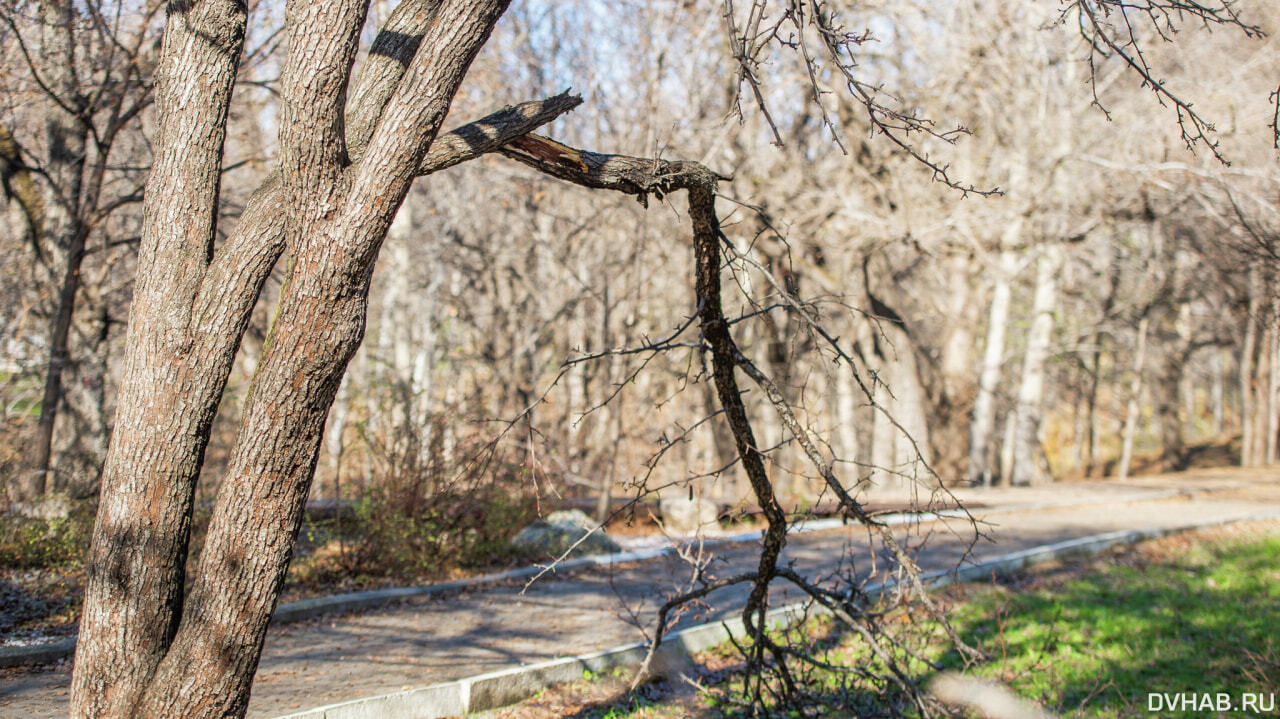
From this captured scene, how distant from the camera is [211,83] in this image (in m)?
3.79

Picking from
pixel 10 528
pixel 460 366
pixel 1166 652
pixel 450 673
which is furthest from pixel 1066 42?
pixel 10 528

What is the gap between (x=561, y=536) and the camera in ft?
34.7

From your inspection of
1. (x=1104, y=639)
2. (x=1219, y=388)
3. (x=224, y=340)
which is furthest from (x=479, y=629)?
(x=1219, y=388)

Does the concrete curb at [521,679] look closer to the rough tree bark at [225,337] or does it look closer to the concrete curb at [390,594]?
the concrete curb at [390,594]

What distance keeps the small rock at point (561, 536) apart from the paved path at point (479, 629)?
416mm

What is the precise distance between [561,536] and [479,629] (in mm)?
3011

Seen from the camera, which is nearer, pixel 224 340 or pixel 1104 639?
pixel 224 340

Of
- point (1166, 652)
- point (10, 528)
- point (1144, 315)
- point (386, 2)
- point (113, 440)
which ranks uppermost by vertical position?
point (386, 2)

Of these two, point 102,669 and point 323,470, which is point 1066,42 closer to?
point 323,470

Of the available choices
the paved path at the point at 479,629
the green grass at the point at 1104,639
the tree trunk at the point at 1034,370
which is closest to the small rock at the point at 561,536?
the paved path at the point at 479,629

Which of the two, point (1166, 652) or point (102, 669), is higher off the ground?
point (102, 669)

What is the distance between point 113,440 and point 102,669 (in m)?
0.86

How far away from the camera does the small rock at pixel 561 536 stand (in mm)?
10406

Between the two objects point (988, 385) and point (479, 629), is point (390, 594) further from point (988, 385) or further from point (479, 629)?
point (988, 385)
